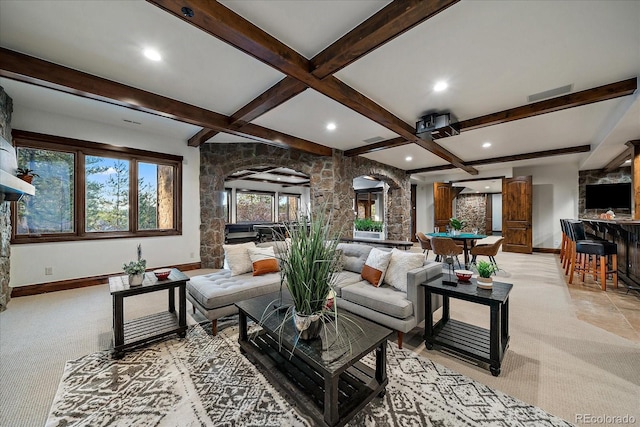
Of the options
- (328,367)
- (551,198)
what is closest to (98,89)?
(328,367)

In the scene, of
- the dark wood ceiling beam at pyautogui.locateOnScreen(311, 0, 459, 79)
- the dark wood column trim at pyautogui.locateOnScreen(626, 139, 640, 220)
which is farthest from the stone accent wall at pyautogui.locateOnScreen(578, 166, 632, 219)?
the dark wood ceiling beam at pyautogui.locateOnScreen(311, 0, 459, 79)

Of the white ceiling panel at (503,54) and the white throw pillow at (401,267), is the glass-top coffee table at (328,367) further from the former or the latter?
the white ceiling panel at (503,54)

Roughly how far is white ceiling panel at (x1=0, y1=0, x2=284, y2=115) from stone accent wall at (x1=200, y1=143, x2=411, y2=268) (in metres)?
2.48

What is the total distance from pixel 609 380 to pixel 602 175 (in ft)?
26.3

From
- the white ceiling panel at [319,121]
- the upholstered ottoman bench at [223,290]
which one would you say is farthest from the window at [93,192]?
the upholstered ottoman bench at [223,290]

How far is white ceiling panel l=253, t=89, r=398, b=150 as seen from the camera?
3580 mm

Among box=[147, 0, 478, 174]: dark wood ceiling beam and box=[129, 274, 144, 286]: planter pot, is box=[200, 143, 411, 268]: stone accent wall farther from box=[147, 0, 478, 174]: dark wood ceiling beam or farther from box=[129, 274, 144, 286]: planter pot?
box=[129, 274, 144, 286]: planter pot

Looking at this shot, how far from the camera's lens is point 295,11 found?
193 centimetres

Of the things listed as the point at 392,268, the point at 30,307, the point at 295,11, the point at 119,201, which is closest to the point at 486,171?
the point at 392,268

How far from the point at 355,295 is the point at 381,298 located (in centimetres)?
31

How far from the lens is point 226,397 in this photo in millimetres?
1774

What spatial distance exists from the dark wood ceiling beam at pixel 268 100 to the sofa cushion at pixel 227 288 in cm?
219

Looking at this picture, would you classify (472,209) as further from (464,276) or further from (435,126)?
(464,276)

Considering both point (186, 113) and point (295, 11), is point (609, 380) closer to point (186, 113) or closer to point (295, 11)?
point (295, 11)
